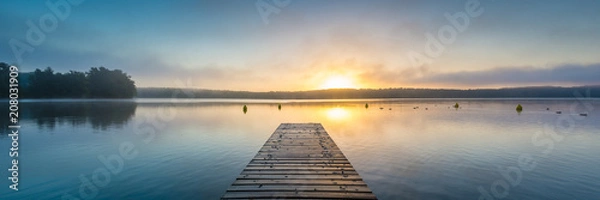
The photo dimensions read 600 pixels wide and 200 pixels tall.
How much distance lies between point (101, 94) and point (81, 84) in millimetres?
16466

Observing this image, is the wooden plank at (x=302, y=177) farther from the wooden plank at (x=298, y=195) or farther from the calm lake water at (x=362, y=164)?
the calm lake water at (x=362, y=164)

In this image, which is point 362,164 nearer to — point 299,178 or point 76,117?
point 299,178

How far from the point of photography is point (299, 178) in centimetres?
1030

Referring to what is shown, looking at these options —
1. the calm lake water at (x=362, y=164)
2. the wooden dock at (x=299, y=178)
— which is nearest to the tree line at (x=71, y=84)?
the calm lake water at (x=362, y=164)

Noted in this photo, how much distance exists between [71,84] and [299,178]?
171 metres

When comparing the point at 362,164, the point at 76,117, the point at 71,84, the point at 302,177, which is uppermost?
the point at 71,84

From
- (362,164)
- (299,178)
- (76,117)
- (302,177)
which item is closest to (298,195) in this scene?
(299,178)

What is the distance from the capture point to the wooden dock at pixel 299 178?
8.45 meters

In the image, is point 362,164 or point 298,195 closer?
point 298,195

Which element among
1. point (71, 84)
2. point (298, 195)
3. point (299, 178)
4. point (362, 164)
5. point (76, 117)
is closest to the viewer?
point (298, 195)

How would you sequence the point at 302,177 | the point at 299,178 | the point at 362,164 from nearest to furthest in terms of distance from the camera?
the point at 299,178
the point at 302,177
the point at 362,164

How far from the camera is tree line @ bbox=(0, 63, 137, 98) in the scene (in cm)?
12483

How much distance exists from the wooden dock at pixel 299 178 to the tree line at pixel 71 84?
158 metres

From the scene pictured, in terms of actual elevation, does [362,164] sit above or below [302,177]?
below
